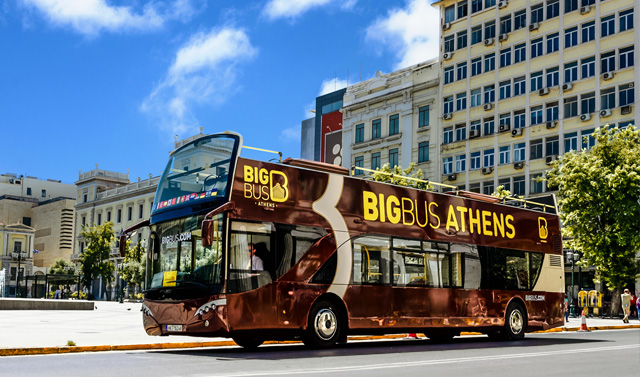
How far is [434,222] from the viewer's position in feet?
60.7

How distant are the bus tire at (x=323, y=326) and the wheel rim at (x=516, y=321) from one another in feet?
21.2

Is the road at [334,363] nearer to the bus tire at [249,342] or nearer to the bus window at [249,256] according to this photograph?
the bus tire at [249,342]

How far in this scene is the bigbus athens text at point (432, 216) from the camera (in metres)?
17.1

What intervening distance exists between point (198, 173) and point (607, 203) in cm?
3020

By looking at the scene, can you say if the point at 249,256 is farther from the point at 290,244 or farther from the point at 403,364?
the point at 403,364

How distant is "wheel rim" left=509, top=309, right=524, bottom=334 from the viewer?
20500mm

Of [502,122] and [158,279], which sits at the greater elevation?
[502,122]

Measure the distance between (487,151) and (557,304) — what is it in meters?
33.7

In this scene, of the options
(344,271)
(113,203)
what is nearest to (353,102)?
(113,203)

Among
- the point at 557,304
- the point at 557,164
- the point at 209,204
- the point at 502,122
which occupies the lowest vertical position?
the point at 557,304

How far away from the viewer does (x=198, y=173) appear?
580 inches

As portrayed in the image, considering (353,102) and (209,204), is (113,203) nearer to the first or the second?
(353,102)

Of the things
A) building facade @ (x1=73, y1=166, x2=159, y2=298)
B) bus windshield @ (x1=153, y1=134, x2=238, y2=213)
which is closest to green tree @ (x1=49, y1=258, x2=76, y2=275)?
building facade @ (x1=73, y1=166, x2=159, y2=298)

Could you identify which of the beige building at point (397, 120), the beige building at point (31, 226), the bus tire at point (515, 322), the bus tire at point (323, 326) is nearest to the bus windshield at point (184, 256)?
the bus tire at point (323, 326)
